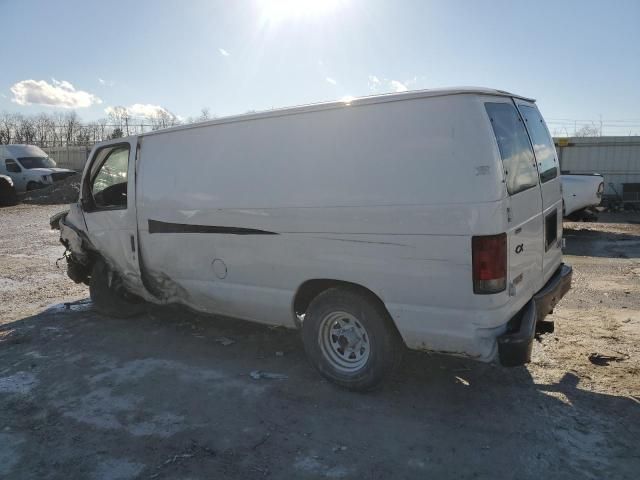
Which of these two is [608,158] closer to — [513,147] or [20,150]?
[513,147]

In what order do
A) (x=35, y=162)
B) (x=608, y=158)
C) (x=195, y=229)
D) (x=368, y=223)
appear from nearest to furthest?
(x=368, y=223), (x=195, y=229), (x=608, y=158), (x=35, y=162)

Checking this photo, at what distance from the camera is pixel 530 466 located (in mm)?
3184

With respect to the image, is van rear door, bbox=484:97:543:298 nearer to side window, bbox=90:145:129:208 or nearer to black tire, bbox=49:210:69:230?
side window, bbox=90:145:129:208

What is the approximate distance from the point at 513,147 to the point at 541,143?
970 mm

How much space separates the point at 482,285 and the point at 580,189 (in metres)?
10.9

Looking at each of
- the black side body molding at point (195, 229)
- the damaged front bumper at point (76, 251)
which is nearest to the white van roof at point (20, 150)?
the damaged front bumper at point (76, 251)

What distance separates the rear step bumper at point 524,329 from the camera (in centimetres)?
357

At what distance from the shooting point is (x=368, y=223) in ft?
12.7

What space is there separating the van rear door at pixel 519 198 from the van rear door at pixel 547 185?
173mm

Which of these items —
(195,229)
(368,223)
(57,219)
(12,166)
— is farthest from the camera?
(12,166)

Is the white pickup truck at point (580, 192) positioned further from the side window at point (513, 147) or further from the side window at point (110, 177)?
the side window at point (110, 177)

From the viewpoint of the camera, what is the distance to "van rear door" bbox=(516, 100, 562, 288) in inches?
174

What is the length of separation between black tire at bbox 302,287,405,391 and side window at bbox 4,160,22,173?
25972mm

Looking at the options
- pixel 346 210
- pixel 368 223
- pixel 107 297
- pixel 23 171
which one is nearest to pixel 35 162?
pixel 23 171
